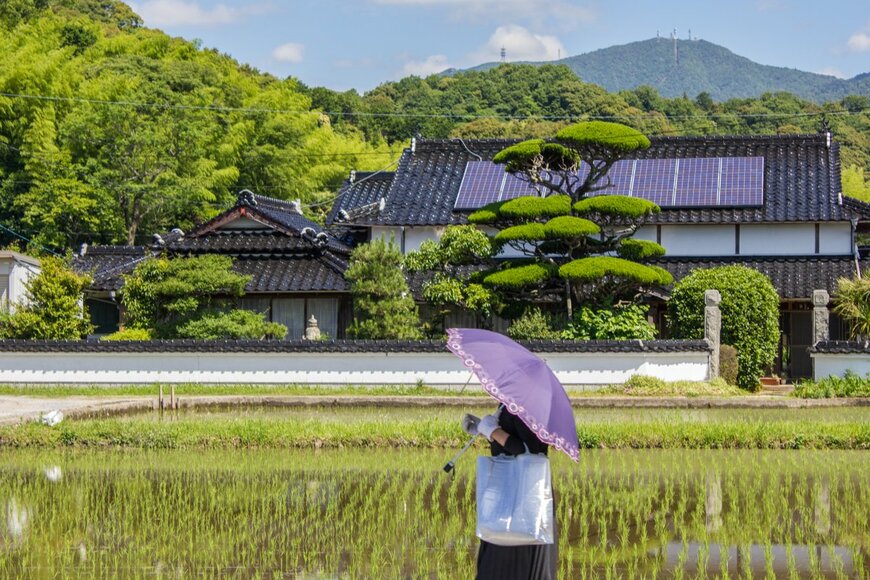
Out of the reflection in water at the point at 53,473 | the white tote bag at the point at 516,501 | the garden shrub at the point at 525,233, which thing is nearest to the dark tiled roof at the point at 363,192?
the garden shrub at the point at 525,233

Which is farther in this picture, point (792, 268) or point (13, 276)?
point (13, 276)

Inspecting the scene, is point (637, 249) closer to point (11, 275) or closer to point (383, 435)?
point (383, 435)

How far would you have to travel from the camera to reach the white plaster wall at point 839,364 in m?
19.4

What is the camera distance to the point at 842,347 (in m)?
19.5

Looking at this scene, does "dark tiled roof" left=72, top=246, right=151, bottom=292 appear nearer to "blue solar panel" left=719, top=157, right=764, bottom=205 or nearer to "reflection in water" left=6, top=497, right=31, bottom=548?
"blue solar panel" left=719, top=157, right=764, bottom=205

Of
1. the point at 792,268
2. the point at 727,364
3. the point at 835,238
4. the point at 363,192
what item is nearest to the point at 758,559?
the point at 727,364

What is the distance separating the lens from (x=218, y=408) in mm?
A: 17953

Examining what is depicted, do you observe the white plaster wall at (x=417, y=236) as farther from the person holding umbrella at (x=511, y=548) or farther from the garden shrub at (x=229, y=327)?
the person holding umbrella at (x=511, y=548)

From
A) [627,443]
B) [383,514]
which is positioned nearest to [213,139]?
[627,443]

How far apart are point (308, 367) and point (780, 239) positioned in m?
10.9

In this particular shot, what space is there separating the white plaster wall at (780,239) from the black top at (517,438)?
20.3 metres

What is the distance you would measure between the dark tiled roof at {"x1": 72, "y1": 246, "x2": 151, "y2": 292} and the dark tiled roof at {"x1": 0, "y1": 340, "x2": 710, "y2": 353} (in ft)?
12.8

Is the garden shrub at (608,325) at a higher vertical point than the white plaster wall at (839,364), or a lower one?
higher

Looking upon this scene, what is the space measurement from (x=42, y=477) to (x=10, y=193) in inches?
1055
